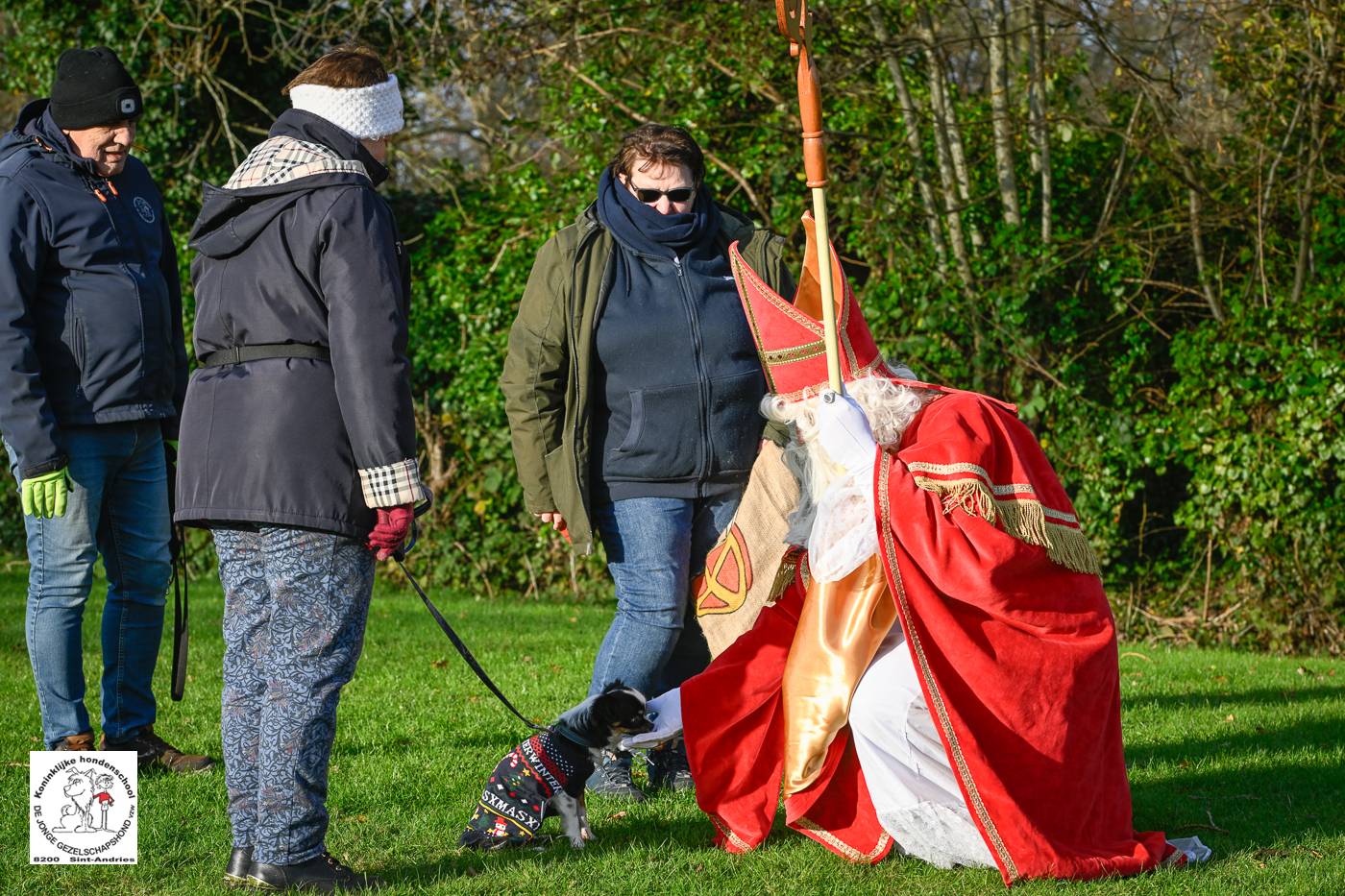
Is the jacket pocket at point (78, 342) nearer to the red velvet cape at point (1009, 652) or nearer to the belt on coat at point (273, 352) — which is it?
the belt on coat at point (273, 352)

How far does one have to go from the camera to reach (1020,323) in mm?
7168

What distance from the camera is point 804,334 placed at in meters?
3.68

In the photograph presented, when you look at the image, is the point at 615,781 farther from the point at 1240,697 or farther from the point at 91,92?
the point at 1240,697

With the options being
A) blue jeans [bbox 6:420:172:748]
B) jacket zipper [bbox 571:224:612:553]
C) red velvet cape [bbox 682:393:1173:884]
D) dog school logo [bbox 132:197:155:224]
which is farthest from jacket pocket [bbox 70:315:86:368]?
red velvet cape [bbox 682:393:1173:884]

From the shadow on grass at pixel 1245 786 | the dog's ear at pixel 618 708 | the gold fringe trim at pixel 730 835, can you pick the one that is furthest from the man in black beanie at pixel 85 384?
the shadow on grass at pixel 1245 786

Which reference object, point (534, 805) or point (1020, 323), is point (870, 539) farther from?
point (1020, 323)

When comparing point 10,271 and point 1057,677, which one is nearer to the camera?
point 1057,677

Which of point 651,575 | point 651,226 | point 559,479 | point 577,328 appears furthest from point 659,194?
point 651,575

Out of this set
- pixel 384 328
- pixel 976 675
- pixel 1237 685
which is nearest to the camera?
pixel 384 328

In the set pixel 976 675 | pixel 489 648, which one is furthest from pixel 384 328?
pixel 489 648

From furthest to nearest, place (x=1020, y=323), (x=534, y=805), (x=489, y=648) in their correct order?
(x=1020, y=323)
(x=489, y=648)
(x=534, y=805)

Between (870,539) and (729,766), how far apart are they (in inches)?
28.0

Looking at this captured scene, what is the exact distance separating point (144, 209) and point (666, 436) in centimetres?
186

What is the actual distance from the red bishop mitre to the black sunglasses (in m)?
0.39
